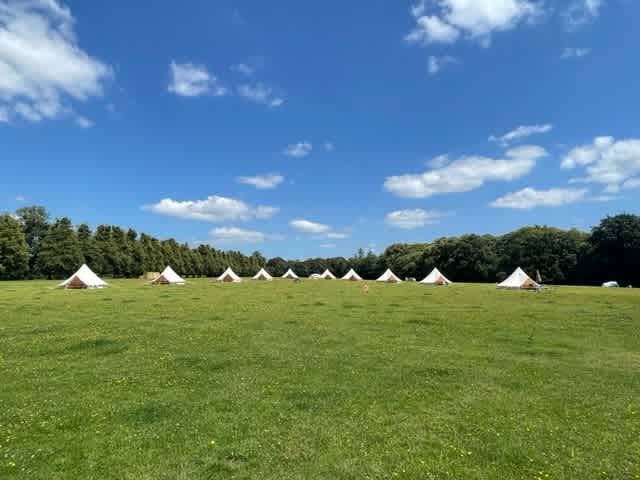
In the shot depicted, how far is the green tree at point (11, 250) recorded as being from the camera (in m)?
69.0

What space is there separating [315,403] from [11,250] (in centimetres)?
8015

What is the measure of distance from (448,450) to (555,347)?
389 inches

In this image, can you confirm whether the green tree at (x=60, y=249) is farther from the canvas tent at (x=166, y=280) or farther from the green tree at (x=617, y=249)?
the green tree at (x=617, y=249)

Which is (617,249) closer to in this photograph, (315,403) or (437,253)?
(437,253)

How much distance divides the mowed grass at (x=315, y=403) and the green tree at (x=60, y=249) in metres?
66.1

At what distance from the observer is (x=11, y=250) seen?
69500 mm

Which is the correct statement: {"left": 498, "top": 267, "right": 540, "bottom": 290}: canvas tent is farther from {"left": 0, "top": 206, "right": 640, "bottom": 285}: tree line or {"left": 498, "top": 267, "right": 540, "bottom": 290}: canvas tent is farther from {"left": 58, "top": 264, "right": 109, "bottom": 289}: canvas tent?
{"left": 58, "top": 264, "right": 109, "bottom": 289}: canvas tent

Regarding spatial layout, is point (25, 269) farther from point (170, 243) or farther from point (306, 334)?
point (306, 334)

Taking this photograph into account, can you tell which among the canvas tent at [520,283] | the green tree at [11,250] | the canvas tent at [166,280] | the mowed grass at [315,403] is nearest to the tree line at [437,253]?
the green tree at [11,250]

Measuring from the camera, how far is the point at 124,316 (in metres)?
20.4

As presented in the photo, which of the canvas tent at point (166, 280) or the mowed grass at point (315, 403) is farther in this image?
the canvas tent at point (166, 280)

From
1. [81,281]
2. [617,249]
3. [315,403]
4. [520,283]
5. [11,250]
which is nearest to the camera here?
[315,403]

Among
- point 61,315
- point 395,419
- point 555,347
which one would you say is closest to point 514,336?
point 555,347

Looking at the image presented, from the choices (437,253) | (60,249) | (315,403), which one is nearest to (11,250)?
(60,249)
